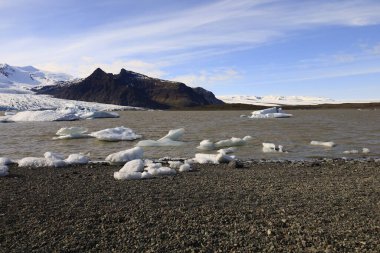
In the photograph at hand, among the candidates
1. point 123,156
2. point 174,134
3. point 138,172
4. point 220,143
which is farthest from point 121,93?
point 138,172

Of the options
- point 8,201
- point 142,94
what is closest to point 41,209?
point 8,201

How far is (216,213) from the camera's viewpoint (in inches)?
290

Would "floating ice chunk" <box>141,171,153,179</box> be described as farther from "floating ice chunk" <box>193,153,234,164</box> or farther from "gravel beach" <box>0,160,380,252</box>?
"floating ice chunk" <box>193,153,234,164</box>

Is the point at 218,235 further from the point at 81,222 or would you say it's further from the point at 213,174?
the point at 213,174

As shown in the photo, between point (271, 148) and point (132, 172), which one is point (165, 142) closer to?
point (271, 148)

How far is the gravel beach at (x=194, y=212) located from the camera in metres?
5.90

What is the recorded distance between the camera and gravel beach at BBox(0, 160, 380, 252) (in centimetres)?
590

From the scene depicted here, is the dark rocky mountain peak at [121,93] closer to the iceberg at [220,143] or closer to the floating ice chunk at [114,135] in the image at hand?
the floating ice chunk at [114,135]

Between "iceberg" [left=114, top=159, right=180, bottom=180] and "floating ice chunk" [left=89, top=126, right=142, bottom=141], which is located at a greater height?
"iceberg" [left=114, top=159, right=180, bottom=180]

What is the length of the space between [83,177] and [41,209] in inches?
143

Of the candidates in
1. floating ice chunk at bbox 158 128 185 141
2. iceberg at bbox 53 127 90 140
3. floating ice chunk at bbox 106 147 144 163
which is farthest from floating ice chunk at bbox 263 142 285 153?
iceberg at bbox 53 127 90 140

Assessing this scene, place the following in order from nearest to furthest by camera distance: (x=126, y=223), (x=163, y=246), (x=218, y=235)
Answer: (x=163, y=246) → (x=218, y=235) → (x=126, y=223)

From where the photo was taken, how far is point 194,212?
750 centimetres

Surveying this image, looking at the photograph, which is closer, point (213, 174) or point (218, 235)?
point (218, 235)
